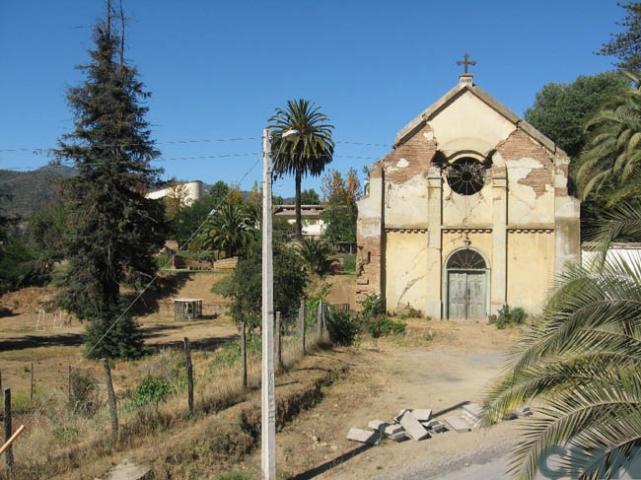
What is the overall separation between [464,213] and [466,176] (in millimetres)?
1652

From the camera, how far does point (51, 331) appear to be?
38656 mm

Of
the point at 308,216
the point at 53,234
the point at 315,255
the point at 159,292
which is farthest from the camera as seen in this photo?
the point at 308,216

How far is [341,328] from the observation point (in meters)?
20.3

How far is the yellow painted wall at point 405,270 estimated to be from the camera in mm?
24938

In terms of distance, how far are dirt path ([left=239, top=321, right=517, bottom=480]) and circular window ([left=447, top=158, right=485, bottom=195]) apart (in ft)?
18.5

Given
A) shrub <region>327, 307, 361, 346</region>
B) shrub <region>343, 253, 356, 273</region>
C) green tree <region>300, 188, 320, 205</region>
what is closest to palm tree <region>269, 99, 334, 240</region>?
shrub <region>343, 253, 356, 273</region>

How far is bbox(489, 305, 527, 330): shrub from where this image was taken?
23828 millimetres

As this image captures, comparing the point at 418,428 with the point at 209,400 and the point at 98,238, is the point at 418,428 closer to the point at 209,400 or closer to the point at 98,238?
the point at 209,400

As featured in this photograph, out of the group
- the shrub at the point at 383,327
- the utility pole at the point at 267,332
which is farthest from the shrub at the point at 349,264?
the utility pole at the point at 267,332

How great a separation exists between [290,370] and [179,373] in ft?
16.3

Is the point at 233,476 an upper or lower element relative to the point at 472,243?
lower

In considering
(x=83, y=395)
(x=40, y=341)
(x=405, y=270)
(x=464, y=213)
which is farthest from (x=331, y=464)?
(x=40, y=341)

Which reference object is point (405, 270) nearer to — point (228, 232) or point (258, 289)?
point (258, 289)

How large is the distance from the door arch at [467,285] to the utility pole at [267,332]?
16070 millimetres
